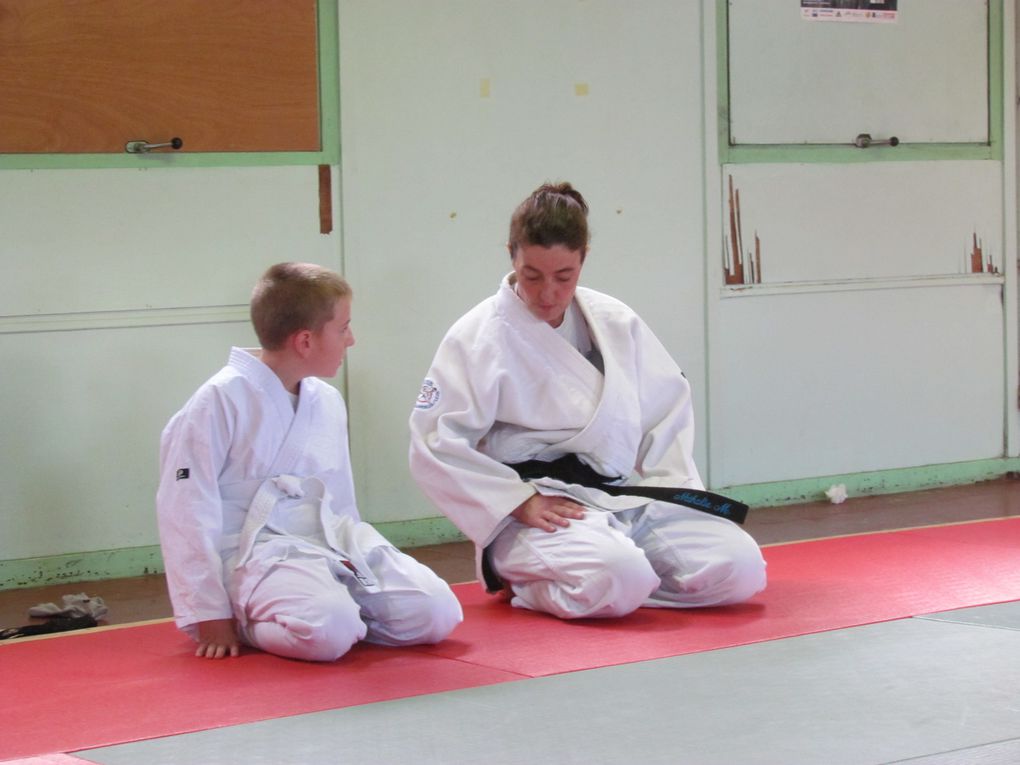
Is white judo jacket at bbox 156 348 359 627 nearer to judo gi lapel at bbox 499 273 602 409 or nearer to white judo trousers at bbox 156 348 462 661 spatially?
white judo trousers at bbox 156 348 462 661

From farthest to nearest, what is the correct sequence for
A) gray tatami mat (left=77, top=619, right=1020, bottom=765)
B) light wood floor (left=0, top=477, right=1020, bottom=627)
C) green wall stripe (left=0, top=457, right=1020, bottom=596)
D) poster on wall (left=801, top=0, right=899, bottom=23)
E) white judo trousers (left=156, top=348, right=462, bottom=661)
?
poster on wall (left=801, top=0, right=899, bottom=23)
green wall stripe (left=0, top=457, right=1020, bottom=596)
light wood floor (left=0, top=477, right=1020, bottom=627)
white judo trousers (left=156, top=348, right=462, bottom=661)
gray tatami mat (left=77, top=619, right=1020, bottom=765)

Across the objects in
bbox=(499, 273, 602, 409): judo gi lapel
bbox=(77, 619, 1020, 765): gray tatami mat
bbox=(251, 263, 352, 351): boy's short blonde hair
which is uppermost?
bbox=(251, 263, 352, 351): boy's short blonde hair

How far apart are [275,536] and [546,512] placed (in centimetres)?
63

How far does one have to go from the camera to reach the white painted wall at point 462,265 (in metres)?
3.88

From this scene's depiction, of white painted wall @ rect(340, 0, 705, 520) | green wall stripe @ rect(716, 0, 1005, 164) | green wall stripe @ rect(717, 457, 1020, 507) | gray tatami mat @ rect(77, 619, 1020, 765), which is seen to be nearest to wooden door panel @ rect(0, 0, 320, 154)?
white painted wall @ rect(340, 0, 705, 520)

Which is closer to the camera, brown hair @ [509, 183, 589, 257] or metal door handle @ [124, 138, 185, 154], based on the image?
brown hair @ [509, 183, 589, 257]

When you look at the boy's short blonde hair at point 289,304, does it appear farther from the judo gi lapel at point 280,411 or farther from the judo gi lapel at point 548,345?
the judo gi lapel at point 548,345

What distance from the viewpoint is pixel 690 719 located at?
7.40 feet

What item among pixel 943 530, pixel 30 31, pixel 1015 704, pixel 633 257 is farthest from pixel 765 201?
pixel 1015 704

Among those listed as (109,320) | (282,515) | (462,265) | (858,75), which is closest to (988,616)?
(282,515)

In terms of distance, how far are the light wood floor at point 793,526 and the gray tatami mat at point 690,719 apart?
1320 millimetres

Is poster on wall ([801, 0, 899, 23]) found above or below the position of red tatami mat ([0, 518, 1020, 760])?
above

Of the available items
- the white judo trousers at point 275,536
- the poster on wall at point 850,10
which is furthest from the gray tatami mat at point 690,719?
the poster on wall at point 850,10

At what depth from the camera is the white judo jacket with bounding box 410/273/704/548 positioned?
122 inches
